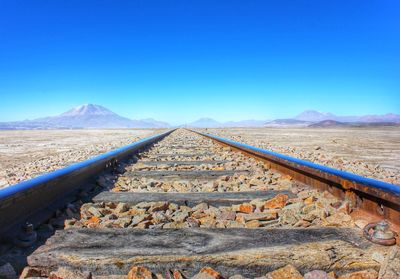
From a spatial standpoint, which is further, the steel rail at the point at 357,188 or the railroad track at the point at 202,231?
the steel rail at the point at 357,188

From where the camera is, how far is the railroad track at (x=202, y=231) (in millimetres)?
1317

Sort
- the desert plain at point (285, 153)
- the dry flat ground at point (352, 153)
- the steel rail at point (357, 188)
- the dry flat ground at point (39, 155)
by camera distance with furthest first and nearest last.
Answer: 1. the dry flat ground at point (352, 153)
2. the desert plain at point (285, 153)
3. the dry flat ground at point (39, 155)
4. the steel rail at point (357, 188)

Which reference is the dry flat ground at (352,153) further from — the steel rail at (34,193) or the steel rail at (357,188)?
the steel rail at (34,193)

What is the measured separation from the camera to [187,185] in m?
3.17

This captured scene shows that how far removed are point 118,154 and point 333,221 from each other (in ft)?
11.5

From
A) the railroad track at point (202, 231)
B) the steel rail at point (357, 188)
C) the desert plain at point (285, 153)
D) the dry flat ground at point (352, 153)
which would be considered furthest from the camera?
the dry flat ground at point (352, 153)

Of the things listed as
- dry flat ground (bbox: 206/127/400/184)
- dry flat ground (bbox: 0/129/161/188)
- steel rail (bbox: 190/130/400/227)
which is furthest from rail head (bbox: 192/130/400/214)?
dry flat ground (bbox: 0/129/161/188)

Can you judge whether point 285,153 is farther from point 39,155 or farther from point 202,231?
point 202,231

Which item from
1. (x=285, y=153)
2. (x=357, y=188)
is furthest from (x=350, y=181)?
(x=285, y=153)

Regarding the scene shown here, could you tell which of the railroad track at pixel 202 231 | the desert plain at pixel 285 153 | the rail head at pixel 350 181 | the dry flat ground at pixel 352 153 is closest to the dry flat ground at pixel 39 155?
the desert plain at pixel 285 153

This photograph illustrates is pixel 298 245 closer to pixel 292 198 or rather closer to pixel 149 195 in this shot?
pixel 292 198

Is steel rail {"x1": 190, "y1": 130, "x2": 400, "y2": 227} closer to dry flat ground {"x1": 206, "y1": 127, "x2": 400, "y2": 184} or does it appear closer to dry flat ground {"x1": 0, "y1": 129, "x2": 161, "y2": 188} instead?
dry flat ground {"x1": 206, "y1": 127, "x2": 400, "y2": 184}

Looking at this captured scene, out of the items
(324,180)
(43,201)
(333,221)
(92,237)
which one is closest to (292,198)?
(324,180)

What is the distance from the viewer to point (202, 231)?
1.60 m
